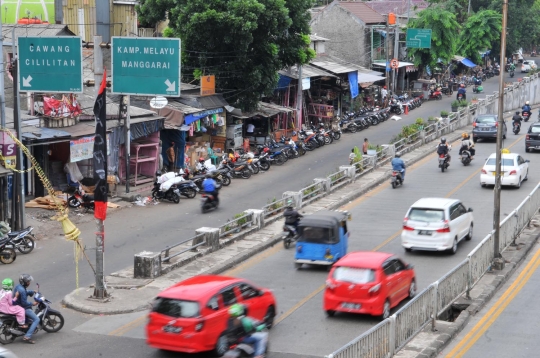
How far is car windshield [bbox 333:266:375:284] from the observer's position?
61.2ft

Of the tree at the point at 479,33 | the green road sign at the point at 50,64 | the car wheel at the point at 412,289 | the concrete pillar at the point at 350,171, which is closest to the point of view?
the car wheel at the point at 412,289

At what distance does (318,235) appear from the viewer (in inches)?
922

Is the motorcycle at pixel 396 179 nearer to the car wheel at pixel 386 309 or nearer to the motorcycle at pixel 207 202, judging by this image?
the motorcycle at pixel 207 202

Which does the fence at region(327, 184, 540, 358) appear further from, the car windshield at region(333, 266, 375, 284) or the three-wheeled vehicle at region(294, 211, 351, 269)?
the three-wheeled vehicle at region(294, 211, 351, 269)

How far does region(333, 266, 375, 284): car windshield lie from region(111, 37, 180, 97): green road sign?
1360 centimetres

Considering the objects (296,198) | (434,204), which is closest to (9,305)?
(434,204)

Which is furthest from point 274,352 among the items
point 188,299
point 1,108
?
point 1,108

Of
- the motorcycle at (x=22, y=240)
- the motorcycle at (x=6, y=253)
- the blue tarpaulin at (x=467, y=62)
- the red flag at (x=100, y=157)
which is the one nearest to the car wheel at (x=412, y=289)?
the red flag at (x=100, y=157)

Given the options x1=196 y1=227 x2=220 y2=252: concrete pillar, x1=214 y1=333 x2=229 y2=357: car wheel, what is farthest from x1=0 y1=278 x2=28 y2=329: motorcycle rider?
x1=196 y1=227 x2=220 y2=252: concrete pillar

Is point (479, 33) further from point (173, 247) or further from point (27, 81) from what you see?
point (173, 247)

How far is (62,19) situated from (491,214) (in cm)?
2833

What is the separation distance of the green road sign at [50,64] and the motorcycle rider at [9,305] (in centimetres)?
1291

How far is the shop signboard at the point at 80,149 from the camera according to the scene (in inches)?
1215

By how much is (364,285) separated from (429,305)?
1.48 m
